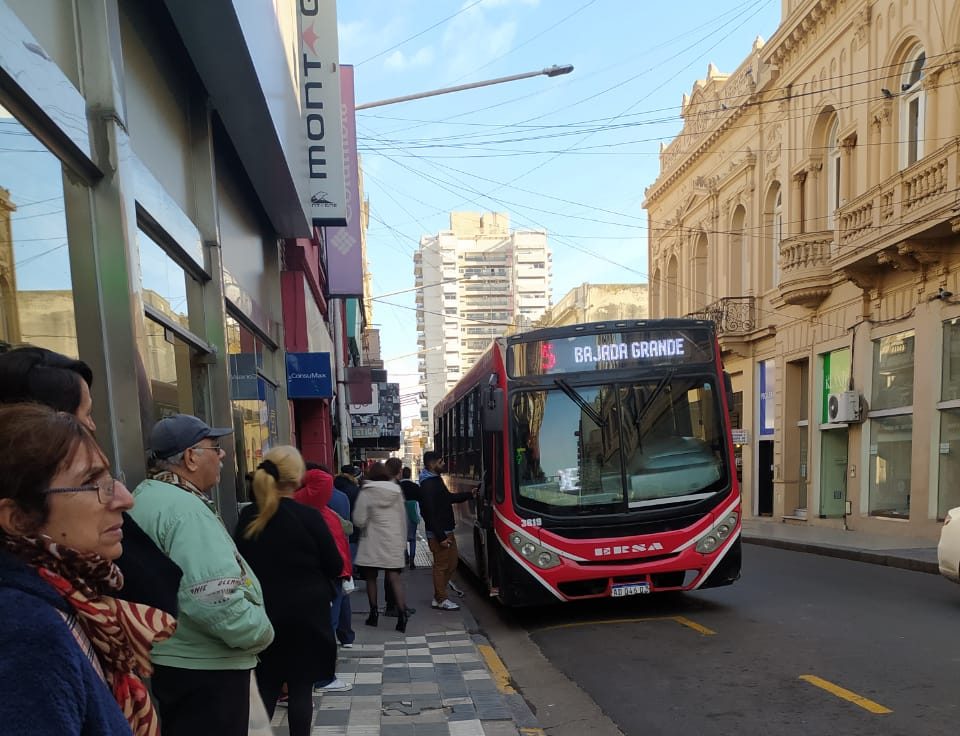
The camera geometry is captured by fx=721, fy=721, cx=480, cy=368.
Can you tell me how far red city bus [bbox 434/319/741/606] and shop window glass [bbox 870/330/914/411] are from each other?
10.2m

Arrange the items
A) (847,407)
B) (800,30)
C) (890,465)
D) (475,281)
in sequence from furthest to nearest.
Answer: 1. (475,281)
2. (800,30)
3. (847,407)
4. (890,465)

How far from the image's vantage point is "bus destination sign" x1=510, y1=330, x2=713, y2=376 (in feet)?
25.6

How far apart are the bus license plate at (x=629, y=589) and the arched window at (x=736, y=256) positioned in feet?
65.2

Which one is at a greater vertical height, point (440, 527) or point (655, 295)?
point (655, 295)

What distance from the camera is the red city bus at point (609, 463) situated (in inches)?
290

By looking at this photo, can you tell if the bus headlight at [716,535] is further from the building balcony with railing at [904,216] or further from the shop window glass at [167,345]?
the building balcony with railing at [904,216]

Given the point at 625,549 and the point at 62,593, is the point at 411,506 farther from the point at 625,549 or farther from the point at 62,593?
the point at 62,593

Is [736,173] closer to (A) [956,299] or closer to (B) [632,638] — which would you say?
(A) [956,299]

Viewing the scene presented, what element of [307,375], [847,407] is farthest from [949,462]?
[307,375]

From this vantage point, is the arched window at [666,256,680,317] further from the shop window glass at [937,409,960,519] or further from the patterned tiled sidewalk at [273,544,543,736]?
the patterned tiled sidewalk at [273,544,543,736]

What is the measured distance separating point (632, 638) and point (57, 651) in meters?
6.55

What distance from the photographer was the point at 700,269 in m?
28.7

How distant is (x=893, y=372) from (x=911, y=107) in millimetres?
5875

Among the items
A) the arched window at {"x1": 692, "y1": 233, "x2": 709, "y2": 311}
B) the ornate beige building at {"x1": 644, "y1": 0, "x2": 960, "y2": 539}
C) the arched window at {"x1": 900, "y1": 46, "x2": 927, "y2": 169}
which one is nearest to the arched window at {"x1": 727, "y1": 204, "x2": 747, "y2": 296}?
the ornate beige building at {"x1": 644, "y1": 0, "x2": 960, "y2": 539}
